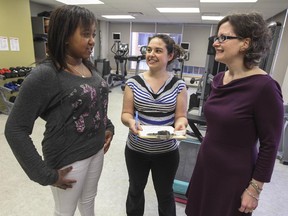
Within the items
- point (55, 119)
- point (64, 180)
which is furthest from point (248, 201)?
point (55, 119)

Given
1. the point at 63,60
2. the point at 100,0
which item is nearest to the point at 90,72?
the point at 63,60

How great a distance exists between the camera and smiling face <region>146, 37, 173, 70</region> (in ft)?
4.46

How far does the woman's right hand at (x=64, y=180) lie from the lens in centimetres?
95

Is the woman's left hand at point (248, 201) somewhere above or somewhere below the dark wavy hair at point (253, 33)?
below

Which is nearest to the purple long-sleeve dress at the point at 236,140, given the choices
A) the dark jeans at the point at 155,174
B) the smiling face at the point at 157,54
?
the dark jeans at the point at 155,174

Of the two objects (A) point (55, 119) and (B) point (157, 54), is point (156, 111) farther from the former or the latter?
(A) point (55, 119)

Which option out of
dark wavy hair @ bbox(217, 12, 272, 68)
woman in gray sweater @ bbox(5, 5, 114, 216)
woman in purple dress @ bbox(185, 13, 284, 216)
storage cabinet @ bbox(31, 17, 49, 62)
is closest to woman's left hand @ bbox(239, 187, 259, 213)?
woman in purple dress @ bbox(185, 13, 284, 216)

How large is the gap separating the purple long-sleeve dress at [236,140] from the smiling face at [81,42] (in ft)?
2.37

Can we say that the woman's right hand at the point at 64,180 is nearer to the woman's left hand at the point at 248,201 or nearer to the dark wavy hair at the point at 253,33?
the woman's left hand at the point at 248,201

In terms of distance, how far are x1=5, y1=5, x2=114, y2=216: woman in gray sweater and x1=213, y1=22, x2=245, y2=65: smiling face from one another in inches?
25.7

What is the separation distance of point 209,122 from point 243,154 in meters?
0.23

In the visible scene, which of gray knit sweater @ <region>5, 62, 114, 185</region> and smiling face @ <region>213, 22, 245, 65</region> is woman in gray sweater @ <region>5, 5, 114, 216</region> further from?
smiling face @ <region>213, 22, 245, 65</region>

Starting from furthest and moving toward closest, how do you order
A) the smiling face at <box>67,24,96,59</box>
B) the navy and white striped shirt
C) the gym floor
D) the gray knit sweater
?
the gym floor → the navy and white striped shirt → the smiling face at <box>67,24,96,59</box> → the gray knit sweater

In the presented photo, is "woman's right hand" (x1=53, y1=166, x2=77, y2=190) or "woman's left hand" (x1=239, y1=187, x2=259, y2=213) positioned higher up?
"woman's right hand" (x1=53, y1=166, x2=77, y2=190)
